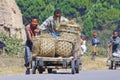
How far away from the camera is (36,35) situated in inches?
587

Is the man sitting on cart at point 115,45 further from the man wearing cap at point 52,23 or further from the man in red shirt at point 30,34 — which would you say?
the man in red shirt at point 30,34

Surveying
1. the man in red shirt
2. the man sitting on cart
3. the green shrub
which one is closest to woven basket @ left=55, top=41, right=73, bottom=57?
the man in red shirt

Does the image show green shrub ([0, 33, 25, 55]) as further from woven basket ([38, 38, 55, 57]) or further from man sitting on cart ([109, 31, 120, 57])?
woven basket ([38, 38, 55, 57])

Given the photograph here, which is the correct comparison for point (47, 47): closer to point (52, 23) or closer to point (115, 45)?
point (52, 23)

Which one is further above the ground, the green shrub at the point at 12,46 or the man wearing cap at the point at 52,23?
the man wearing cap at the point at 52,23

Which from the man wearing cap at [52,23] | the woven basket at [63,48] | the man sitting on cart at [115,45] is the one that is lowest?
the man sitting on cart at [115,45]

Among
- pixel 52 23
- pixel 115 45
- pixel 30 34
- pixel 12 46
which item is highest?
pixel 52 23

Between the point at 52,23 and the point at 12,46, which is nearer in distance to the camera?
the point at 52,23

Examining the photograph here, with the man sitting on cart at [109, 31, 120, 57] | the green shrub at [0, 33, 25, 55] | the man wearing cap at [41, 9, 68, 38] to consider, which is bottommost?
the green shrub at [0, 33, 25, 55]

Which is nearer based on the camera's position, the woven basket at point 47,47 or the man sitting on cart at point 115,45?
the woven basket at point 47,47

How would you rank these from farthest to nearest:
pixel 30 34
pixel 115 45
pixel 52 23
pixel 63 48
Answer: pixel 115 45 < pixel 52 23 < pixel 30 34 < pixel 63 48

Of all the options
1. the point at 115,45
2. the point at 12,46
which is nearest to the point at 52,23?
the point at 115,45

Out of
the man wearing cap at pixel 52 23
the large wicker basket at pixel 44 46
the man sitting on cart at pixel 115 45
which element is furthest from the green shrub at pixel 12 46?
the large wicker basket at pixel 44 46

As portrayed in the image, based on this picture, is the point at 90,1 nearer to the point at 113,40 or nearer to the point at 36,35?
the point at 113,40
